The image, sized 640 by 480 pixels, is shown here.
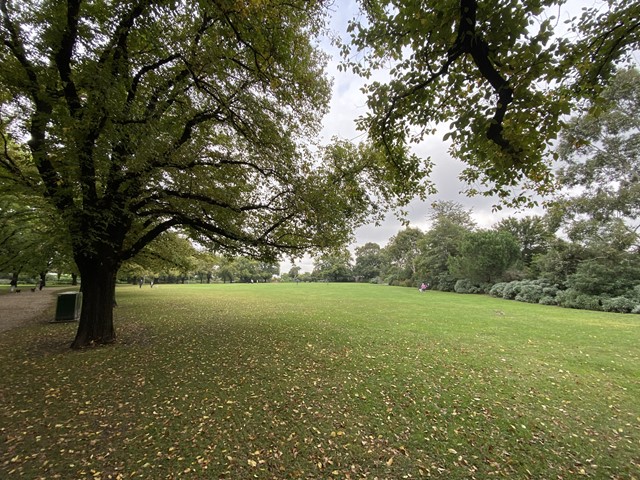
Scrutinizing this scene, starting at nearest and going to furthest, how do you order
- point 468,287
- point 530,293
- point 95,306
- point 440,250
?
point 95,306
point 530,293
point 468,287
point 440,250

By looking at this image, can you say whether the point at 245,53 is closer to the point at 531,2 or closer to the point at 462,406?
the point at 531,2

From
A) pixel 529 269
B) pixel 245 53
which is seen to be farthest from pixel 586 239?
pixel 245 53

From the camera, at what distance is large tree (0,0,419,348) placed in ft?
17.6

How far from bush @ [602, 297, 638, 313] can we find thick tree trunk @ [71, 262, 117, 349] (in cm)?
2862

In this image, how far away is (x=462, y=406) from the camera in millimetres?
5113

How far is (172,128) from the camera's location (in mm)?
7125

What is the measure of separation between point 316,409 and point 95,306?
292 inches

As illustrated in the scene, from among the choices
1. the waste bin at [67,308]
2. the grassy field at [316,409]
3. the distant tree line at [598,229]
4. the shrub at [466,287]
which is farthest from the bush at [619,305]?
the waste bin at [67,308]

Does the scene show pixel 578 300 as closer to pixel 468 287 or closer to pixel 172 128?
pixel 468 287

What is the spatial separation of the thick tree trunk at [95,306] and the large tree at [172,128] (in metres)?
0.03

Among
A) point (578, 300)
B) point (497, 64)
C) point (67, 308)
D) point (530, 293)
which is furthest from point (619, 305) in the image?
point (67, 308)

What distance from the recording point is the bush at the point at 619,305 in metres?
18.4

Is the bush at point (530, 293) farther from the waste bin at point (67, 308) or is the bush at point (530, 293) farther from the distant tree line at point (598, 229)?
the waste bin at point (67, 308)

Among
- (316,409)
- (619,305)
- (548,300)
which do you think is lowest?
(316,409)
